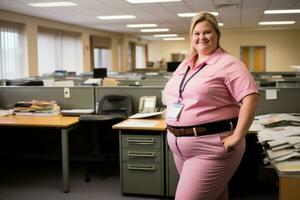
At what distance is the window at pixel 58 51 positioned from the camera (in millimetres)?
8797

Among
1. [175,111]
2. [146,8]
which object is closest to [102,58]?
[146,8]

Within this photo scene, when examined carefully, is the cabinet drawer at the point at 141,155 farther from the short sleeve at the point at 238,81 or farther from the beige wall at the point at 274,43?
the beige wall at the point at 274,43

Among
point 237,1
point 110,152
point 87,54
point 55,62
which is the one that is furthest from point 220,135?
point 87,54

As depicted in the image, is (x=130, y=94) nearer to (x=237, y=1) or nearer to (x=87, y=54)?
(x=237, y=1)

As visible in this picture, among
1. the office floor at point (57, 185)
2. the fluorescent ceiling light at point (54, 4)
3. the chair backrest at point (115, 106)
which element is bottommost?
the office floor at point (57, 185)

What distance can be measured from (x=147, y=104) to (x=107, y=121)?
1.67 feet

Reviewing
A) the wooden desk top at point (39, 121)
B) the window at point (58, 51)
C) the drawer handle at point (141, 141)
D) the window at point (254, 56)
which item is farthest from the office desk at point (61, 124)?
the window at point (254, 56)

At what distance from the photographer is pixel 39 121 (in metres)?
3.59

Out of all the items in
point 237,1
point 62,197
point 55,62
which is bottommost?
point 62,197

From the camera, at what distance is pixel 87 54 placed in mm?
11031

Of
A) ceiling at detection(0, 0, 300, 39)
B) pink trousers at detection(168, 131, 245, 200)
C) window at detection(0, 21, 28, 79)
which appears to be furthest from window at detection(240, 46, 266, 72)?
pink trousers at detection(168, 131, 245, 200)

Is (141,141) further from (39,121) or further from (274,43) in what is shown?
(274,43)

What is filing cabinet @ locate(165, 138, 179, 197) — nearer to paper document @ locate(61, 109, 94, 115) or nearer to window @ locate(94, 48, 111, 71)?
paper document @ locate(61, 109, 94, 115)

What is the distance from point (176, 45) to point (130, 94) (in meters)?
13.8
